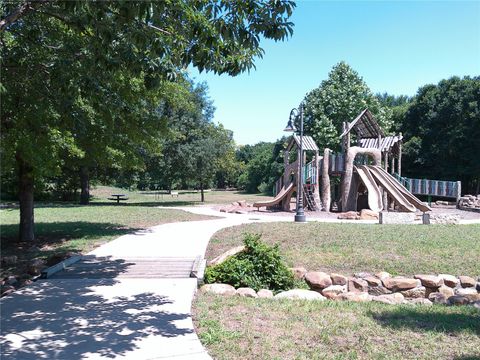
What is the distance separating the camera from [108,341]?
502cm

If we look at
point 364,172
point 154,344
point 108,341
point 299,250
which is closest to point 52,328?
point 108,341

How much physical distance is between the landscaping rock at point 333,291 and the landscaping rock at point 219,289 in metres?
1.66

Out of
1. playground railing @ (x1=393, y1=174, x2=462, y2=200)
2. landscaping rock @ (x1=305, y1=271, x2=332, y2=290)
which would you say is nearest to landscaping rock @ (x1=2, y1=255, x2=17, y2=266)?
landscaping rock @ (x1=305, y1=271, x2=332, y2=290)

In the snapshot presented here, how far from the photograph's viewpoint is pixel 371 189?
2169cm

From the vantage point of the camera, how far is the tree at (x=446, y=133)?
36188mm

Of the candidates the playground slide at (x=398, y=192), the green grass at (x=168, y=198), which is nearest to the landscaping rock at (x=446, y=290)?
the playground slide at (x=398, y=192)

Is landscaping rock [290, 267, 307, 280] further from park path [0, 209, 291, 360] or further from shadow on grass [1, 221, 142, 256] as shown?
shadow on grass [1, 221, 142, 256]

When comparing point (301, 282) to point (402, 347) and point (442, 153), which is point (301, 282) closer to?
point (402, 347)

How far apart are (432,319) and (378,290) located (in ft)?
8.05

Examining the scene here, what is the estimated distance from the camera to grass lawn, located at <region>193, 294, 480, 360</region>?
4.67 meters

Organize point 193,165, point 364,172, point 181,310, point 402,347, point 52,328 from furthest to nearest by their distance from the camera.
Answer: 1. point 193,165
2. point 364,172
3. point 181,310
4. point 52,328
5. point 402,347

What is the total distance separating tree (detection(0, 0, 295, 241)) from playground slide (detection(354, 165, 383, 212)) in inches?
513

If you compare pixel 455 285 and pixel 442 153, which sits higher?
pixel 442 153

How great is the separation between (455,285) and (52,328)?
7329 mm
